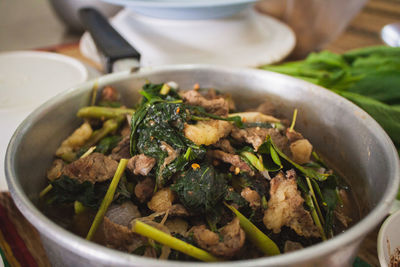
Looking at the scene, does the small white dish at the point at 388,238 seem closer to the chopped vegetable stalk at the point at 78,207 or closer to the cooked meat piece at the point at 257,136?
the cooked meat piece at the point at 257,136

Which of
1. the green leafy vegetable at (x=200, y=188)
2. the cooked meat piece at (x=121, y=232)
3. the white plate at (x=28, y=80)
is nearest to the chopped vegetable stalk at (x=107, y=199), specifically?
the cooked meat piece at (x=121, y=232)

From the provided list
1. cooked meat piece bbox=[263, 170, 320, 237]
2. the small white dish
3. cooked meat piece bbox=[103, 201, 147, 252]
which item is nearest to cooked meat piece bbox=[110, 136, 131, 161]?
cooked meat piece bbox=[103, 201, 147, 252]

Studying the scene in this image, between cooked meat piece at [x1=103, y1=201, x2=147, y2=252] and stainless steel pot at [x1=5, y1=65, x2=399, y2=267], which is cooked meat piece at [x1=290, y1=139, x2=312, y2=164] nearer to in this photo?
stainless steel pot at [x1=5, y1=65, x2=399, y2=267]

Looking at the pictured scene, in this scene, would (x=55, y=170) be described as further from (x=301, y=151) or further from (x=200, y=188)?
(x=301, y=151)

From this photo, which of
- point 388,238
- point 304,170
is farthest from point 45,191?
point 388,238

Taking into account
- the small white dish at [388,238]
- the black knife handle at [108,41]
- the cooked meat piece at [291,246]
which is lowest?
the small white dish at [388,238]

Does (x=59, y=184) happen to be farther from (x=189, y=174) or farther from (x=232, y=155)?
(x=232, y=155)
